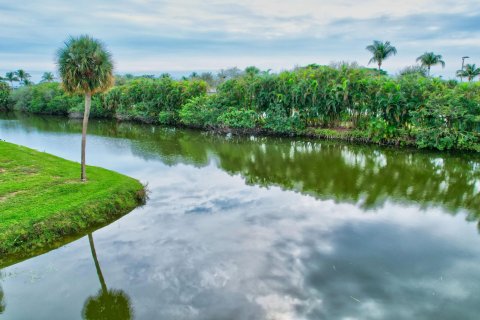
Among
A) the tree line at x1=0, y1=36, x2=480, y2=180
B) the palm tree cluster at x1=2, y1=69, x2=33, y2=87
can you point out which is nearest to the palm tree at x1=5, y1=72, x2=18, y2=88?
the palm tree cluster at x1=2, y1=69, x2=33, y2=87

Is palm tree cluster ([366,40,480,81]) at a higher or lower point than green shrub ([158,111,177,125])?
higher

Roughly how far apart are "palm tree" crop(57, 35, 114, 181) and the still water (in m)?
6.86

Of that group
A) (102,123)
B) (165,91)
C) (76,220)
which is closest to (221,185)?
(76,220)

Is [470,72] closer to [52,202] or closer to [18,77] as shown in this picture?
[52,202]

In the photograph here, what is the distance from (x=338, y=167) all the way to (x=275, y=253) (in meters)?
16.1

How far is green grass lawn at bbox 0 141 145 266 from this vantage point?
1452 centimetres

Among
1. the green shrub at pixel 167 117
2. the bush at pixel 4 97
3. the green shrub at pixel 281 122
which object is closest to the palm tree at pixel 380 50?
the green shrub at pixel 281 122

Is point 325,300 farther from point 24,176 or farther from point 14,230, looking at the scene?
point 24,176

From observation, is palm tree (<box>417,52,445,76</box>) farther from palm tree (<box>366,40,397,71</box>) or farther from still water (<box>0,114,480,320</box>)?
still water (<box>0,114,480,320</box>)

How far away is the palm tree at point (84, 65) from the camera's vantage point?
1688 cm

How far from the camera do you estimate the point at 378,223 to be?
57.3 ft

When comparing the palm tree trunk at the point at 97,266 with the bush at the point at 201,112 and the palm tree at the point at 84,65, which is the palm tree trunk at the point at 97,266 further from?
the bush at the point at 201,112

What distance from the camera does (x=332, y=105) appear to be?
Result: 4128 cm

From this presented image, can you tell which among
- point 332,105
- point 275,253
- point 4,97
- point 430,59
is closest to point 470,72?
point 430,59
